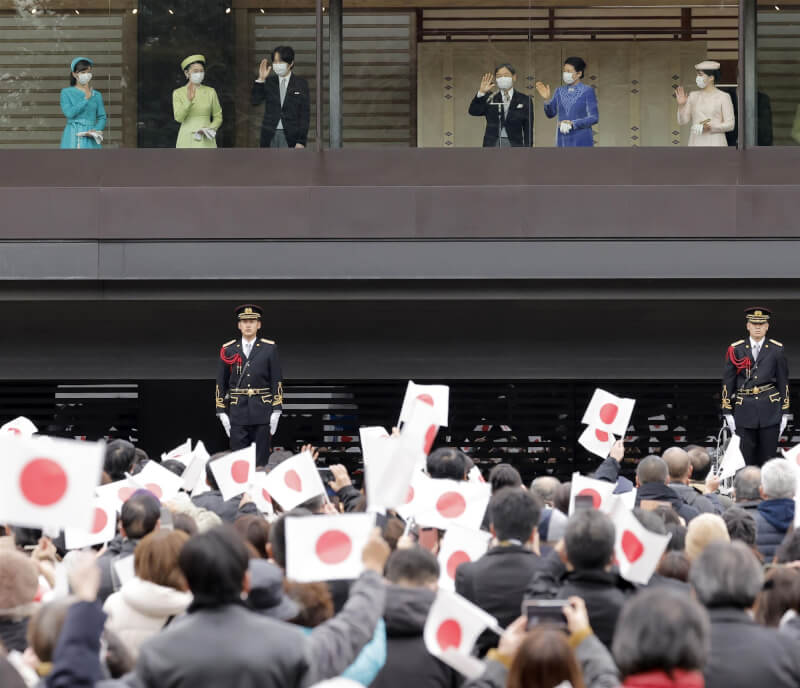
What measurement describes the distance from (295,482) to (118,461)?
6.21 feet

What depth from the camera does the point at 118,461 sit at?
835cm

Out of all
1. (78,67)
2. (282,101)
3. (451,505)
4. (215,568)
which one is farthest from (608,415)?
(78,67)

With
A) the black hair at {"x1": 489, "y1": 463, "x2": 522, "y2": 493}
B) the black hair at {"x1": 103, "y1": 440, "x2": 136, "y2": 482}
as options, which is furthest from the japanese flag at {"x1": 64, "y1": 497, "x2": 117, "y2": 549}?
the black hair at {"x1": 489, "y1": 463, "x2": 522, "y2": 493}

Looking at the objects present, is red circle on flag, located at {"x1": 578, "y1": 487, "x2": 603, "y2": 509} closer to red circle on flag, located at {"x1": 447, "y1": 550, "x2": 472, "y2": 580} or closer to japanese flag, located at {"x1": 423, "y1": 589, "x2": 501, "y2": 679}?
red circle on flag, located at {"x1": 447, "y1": 550, "x2": 472, "y2": 580}

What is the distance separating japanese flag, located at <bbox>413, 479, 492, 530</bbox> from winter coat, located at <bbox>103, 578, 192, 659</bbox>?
5.19 ft

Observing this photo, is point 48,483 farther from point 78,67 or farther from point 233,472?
point 78,67

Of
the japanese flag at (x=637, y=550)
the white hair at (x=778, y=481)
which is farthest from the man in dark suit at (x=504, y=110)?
the japanese flag at (x=637, y=550)

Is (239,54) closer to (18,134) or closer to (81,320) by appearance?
(18,134)

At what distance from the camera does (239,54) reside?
45.6 feet

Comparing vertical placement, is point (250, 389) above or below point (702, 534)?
above

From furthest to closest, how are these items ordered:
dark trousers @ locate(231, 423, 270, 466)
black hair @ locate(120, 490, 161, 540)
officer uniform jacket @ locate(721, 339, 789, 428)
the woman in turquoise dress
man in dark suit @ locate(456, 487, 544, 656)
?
the woman in turquoise dress, dark trousers @ locate(231, 423, 270, 466), officer uniform jacket @ locate(721, 339, 789, 428), black hair @ locate(120, 490, 161, 540), man in dark suit @ locate(456, 487, 544, 656)

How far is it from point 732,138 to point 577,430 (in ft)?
12.3

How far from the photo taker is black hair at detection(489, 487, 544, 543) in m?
5.14

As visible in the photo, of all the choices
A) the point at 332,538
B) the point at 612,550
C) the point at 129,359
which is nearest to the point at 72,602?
the point at 332,538
